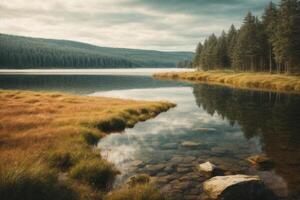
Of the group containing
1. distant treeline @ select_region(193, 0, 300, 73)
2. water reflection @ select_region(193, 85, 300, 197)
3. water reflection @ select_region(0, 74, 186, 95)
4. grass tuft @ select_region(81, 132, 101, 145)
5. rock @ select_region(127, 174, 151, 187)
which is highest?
distant treeline @ select_region(193, 0, 300, 73)

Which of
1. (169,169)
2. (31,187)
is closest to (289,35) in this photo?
(169,169)

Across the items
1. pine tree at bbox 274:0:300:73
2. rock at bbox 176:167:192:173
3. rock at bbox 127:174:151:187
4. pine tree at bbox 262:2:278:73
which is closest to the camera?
rock at bbox 127:174:151:187

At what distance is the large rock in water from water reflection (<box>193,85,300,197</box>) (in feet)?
5.39

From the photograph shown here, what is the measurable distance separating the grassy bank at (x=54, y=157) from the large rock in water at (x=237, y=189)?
4.10 metres

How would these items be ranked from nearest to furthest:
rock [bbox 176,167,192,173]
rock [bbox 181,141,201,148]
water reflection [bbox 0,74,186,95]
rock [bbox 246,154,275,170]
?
rock [bbox 176,167,192,173] → rock [bbox 246,154,275,170] → rock [bbox 181,141,201,148] → water reflection [bbox 0,74,186,95]

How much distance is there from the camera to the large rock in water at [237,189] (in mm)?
10422

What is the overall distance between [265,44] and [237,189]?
8220 centimetres

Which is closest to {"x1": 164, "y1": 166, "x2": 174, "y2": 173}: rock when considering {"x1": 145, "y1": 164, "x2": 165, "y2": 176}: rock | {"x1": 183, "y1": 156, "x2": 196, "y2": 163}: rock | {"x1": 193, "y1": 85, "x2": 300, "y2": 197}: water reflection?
{"x1": 145, "y1": 164, "x2": 165, "y2": 176}: rock

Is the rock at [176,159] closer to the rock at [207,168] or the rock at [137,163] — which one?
the rock at [207,168]

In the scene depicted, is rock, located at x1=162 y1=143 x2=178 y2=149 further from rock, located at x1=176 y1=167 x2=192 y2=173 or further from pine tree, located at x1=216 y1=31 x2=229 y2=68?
pine tree, located at x1=216 y1=31 x2=229 y2=68

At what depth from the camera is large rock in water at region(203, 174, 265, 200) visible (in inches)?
410

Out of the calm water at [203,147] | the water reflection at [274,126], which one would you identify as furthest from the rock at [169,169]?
the water reflection at [274,126]

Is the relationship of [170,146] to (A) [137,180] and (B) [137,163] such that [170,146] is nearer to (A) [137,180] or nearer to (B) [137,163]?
(B) [137,163]

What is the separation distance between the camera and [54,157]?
42.4ft
